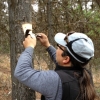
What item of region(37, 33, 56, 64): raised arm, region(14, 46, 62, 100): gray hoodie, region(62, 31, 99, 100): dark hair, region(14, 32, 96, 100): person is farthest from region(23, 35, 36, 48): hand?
region(37, 33, 56, 64): raised arm

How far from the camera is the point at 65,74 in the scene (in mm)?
2293

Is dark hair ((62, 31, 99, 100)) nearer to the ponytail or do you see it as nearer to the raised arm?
the ponytail

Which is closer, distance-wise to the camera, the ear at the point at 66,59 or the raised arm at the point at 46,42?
the ear at the point at 66,59

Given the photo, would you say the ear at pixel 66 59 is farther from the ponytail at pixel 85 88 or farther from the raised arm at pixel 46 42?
the raised arm at pixel 46 42

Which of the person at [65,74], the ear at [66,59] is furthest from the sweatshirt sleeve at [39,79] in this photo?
the ear at [66,59]

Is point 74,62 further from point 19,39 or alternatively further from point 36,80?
point 19,39

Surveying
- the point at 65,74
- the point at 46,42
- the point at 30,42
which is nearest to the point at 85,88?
the point at 65,74

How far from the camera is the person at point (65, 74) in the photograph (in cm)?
224

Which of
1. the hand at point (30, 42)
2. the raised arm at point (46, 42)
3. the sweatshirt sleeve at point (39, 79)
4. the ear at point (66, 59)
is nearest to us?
the sweatshirt sleeve at point (39, 79)

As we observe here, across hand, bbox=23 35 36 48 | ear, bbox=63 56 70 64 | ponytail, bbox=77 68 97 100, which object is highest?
hand, bbox=23 35 36 48

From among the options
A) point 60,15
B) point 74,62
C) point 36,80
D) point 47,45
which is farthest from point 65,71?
point 60,15

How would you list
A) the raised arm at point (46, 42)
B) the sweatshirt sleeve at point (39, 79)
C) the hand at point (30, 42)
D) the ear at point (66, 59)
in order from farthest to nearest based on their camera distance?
the raised arm at point (46, 42)
the hand at point (30, 42)
the ear at point (66, 59)
the sweatshirt sleeve at point (39, 79)

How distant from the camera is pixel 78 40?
7.57 feet

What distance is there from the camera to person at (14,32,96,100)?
2.24 meters
